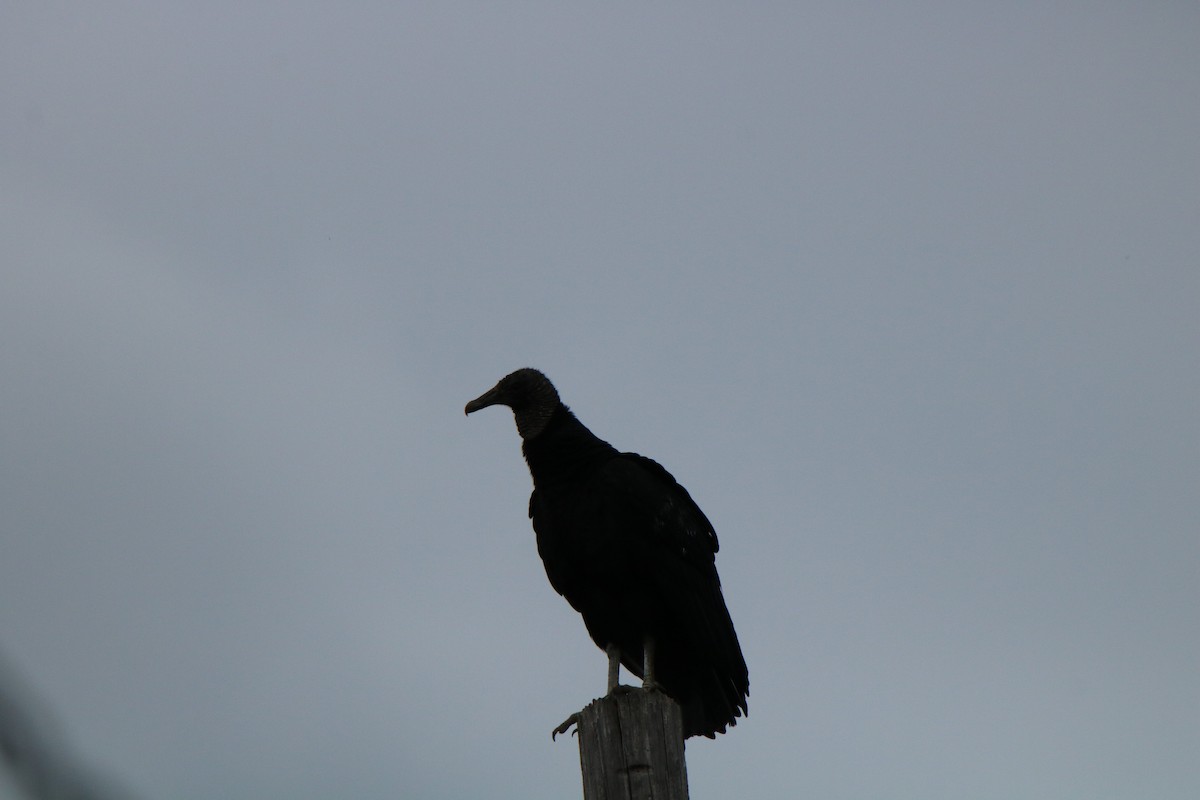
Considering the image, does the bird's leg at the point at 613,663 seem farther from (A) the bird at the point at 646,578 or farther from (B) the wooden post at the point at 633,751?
(B) the wooden post at the point at 633,751

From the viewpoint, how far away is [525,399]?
15.1 feet

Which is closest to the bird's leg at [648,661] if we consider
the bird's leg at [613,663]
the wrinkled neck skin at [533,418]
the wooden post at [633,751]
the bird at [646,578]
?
the bird at [646,578]

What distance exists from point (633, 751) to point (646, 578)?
4.82 feet

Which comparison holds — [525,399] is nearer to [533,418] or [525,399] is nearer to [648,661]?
[533,418]

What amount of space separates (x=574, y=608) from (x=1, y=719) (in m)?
3.28

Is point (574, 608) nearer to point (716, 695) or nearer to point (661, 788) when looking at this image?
point (716, 695)

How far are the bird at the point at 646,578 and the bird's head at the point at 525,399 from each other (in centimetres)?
34

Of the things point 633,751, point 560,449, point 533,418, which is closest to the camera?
point 633,751

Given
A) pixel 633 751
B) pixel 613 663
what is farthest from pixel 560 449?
pixel 633 751

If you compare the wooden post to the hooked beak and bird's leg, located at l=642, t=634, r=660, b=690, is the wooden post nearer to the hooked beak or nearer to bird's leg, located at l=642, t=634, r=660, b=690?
bird's leg, located at l=642, t=634, r=660, b=690

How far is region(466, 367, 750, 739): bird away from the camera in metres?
3.94

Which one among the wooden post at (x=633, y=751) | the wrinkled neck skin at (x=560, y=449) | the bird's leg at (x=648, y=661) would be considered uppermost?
the wrinkled neck skin at (x=560, y=449)

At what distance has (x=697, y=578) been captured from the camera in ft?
13.2

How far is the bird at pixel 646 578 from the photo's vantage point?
394 centimetres
